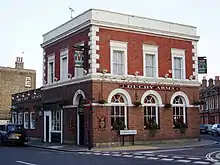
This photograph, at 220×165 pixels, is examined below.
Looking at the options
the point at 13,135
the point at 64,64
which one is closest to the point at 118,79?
the point at 64,64

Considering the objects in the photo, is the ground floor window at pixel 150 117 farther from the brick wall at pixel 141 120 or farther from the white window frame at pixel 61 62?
the white window frame at pixel 61 62

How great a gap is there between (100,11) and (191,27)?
8875mm

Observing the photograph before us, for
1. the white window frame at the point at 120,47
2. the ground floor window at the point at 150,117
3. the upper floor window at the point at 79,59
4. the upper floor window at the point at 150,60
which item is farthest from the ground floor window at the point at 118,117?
the upper floor window at the point at 79,59

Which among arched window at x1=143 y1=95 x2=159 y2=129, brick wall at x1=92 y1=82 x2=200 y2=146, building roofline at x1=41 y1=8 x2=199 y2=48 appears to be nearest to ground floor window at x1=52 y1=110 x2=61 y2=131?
brick wall at x1=92 y1=82 x2=200 y2=146

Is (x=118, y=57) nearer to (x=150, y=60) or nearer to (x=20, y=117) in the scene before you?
(x=150, y=60)

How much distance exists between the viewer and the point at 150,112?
29.0m

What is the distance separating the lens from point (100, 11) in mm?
27109

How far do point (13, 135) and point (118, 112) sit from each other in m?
8.45

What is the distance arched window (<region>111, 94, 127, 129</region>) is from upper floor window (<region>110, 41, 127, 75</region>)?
1791 millimetres

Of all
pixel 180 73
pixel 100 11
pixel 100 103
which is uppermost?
pixel 100 11

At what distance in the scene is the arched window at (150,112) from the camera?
2862 cm

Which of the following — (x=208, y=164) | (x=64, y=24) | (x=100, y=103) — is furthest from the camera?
(x=64, y=24)

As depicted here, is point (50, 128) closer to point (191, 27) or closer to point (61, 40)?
point (61, 40)

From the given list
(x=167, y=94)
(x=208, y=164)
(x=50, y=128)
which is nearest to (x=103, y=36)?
(x=167, y=94)
